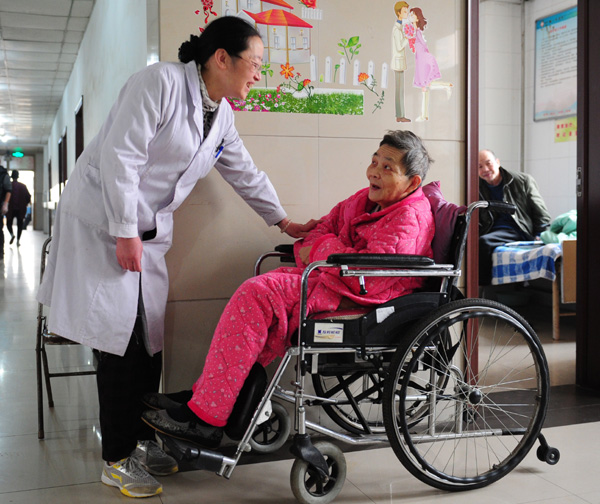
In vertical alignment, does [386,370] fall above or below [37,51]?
below

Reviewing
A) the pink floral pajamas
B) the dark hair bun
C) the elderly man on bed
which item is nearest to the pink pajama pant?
the pink floral pajamas

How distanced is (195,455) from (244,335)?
329 mm

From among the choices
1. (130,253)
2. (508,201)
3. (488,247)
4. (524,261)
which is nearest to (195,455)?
(130,253)

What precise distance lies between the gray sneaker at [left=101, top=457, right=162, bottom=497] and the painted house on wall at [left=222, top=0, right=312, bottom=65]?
141 centimetres

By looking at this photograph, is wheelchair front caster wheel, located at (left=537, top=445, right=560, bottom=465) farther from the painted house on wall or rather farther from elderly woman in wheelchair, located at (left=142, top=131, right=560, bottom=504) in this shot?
the painted house on wall

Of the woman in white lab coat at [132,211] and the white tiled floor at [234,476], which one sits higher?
the woman in white lab coat at [132,211]

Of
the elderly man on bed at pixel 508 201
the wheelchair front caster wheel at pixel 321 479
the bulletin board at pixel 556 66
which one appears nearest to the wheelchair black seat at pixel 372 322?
the wheelchair front caster wheel at pixel 321 479

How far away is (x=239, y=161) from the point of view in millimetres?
2207

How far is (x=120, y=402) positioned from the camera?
199 centimetres

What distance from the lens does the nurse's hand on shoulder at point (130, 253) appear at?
1856 mm

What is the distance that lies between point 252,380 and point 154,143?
28.7 inches

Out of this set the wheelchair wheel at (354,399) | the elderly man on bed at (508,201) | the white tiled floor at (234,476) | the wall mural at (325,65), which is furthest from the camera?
the elderly man on bed at (508,201)

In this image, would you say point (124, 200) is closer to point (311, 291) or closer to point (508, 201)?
point (311, 291)

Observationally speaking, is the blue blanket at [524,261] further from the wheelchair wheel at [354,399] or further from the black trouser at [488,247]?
the wheelchair wheel at [354,399]
